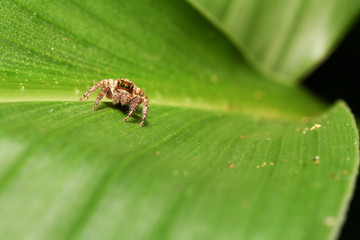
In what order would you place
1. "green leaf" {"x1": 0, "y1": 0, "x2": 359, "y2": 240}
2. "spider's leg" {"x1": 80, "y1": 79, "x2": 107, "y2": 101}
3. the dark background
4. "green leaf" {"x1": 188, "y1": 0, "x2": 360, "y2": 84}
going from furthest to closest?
the dark background
"green leaf" {"x1": 188, "y1": 0, "x2": 360, "y2": 84}
"spider's leg" {"x1": 80, "y1": 79, "x2": 107, "y2": 101}
"green leaf" {"x1": 0, "y1": 0, "x2": 359, "y2": 240}

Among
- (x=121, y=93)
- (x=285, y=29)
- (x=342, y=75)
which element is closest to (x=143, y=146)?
(x=121, y=93)

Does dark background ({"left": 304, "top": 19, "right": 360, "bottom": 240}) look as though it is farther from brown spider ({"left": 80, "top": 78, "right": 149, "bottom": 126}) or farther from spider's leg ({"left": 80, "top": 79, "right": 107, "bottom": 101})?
spider's leg ({"left": 80, "top": 79, "right": 107, "bottom": 101})

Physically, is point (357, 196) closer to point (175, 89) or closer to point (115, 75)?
point (175, 89)

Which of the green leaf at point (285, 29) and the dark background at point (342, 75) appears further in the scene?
the dark background at point (342, 75)

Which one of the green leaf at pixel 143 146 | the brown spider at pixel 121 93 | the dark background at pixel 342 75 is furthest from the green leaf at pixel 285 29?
the brown spider at pixel 121 93

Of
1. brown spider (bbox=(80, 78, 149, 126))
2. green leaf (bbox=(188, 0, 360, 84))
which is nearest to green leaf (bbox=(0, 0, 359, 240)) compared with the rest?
brown spider (bbox=(80, 78, 149, 126))

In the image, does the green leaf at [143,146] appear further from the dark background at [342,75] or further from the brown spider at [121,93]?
the dark background at [342,75]
